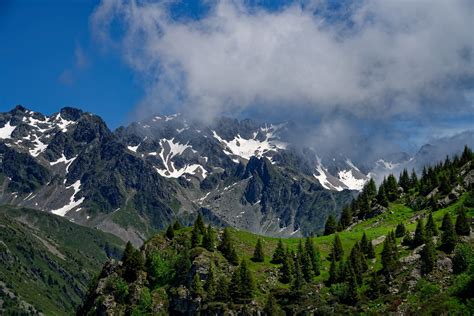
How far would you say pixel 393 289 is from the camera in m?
104

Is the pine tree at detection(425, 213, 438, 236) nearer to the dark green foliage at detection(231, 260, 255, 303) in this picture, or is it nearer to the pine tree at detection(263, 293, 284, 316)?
the pine tree at detection(263, 293, 284, 316)

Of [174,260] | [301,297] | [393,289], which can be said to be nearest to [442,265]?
[393,289]

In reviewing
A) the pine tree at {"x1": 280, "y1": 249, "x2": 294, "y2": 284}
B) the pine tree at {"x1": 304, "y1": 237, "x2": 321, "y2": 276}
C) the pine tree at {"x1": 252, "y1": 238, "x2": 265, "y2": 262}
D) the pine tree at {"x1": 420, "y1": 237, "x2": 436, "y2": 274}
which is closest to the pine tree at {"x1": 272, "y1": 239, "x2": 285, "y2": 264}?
the pine tree at {"x1": 252, "y1": 238, "x2": 265, "y2": 262}

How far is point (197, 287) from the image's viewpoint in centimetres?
11188

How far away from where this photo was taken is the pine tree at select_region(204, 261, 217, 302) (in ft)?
363

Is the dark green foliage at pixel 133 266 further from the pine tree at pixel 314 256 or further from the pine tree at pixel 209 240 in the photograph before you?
the pine tree at pixel 314 256

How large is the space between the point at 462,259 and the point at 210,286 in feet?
152

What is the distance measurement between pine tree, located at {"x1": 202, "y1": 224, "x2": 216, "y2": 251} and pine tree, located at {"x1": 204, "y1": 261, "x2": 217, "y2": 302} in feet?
32.1

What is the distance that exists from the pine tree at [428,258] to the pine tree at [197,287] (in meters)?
41.6

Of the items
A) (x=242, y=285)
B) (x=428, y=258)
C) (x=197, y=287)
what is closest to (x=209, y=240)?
(x=197, y=287)

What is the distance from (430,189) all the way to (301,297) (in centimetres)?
7985

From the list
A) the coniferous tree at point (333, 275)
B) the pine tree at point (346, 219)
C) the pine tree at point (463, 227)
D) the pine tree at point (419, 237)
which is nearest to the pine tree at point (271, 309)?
the coniferous tree at point (333, 275)

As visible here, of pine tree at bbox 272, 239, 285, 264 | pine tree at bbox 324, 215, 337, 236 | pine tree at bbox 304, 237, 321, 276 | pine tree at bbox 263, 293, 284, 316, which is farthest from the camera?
pine tree at bbox 324, 215, 337, 236

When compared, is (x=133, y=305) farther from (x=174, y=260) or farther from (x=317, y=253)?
(x=317, y=253)
